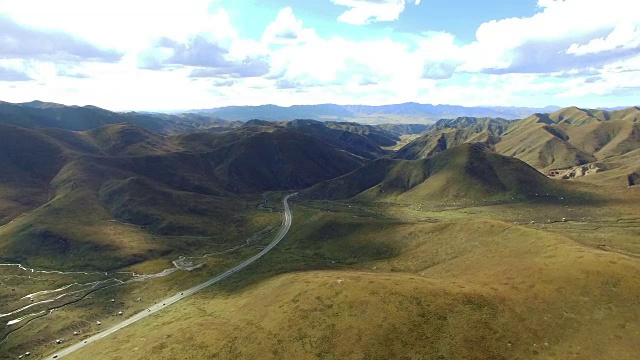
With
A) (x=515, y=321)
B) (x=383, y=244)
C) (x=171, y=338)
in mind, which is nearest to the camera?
(x=515, y=321)

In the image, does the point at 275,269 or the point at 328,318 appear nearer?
the point at 328,318

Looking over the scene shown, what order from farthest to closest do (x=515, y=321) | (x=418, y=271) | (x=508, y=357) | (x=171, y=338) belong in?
1. (x=418, y=271)
2. (x=171, y=338)
3. (x=515, y=321)
4. (x=508, y=357)

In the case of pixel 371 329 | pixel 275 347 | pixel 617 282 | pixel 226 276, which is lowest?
pixel 226 276

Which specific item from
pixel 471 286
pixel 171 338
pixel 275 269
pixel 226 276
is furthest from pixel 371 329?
pixel 226 276

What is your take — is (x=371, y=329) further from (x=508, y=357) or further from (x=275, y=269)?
(x=275, y=269)

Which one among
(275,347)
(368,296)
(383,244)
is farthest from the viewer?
(383,244)

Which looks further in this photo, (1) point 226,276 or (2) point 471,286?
(1) point 226,276

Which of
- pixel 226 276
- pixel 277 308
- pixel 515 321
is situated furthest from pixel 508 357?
pixel 226 276

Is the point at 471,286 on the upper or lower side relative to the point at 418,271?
upper

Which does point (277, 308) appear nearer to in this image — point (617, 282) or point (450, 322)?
point (450, 322)
